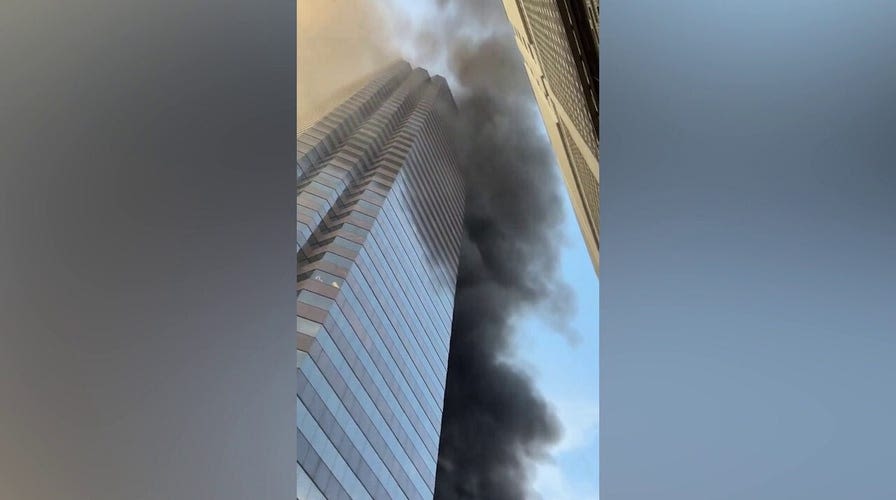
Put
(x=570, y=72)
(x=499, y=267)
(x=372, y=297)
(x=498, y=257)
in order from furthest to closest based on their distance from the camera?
(x=372, y=297), (x=570, y=72), (x=498, y=257), (x=499, y=267)

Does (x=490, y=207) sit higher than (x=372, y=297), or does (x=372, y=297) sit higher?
(x=490, y=207)

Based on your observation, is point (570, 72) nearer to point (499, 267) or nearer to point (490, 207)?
point (490, 207)

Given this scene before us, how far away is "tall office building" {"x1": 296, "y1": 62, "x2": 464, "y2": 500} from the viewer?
2070 centimetres

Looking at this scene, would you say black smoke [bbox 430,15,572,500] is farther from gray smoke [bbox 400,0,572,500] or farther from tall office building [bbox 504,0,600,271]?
tall office building [bbox 504,0,600,271]

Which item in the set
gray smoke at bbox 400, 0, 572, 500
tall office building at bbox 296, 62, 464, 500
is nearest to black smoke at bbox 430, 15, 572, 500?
gray smoke at bbox 400, 0, 572, 500

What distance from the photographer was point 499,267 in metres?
19.2

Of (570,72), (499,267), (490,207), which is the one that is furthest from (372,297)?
(570,72)

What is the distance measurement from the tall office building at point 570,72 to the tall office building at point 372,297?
4.75m

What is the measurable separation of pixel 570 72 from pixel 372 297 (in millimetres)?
12847

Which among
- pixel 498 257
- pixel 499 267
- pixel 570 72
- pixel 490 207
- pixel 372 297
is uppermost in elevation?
pixel 570 72

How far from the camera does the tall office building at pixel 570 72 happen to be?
19.2 meters

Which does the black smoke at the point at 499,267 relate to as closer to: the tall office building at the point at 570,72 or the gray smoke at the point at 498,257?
the gray smoke at the point at 498,257
